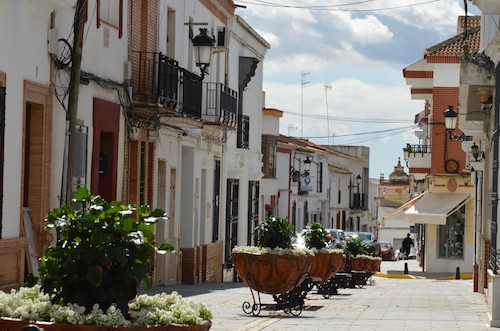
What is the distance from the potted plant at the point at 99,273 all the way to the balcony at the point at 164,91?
13054 mm

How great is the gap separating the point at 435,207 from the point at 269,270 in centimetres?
2876

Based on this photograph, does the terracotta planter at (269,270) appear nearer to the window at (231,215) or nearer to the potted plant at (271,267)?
the potted plant at (271,267)

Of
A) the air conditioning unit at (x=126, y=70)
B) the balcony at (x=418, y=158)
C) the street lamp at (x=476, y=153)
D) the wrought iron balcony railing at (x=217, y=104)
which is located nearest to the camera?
the air conditioning unit at (x=126, y=70)

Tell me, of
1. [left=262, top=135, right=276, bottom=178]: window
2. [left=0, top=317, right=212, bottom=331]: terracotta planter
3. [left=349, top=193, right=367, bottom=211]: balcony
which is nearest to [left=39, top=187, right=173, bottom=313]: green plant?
[left=0, top=317, right=212, bottom=331]: terracotta planter

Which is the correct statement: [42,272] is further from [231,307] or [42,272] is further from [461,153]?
[461,153]

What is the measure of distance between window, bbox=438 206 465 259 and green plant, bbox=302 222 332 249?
78.4 feet

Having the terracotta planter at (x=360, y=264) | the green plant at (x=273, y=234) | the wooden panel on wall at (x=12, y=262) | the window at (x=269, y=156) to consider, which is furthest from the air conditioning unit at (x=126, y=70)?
the window at (x=269, y=156)

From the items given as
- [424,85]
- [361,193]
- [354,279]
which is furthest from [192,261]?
[361,193]

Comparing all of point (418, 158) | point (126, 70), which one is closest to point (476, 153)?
point (126, 70)

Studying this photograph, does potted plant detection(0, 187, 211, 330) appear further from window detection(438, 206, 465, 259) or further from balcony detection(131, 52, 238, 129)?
window detection(438, 206, 465, 259)

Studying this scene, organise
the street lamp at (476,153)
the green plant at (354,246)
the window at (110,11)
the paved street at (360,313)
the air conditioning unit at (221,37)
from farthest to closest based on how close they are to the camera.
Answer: the green plant at (354,246) < the street lamp at (476,153) < the air conditioning unit at (221,37) < the window at (110,11) < the paved street at (360,313)

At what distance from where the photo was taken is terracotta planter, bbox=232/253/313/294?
55.4ft

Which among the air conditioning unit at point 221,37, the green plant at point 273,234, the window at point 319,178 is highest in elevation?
the air conditioning unit at point 221,37

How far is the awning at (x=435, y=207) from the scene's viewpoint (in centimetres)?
4403
